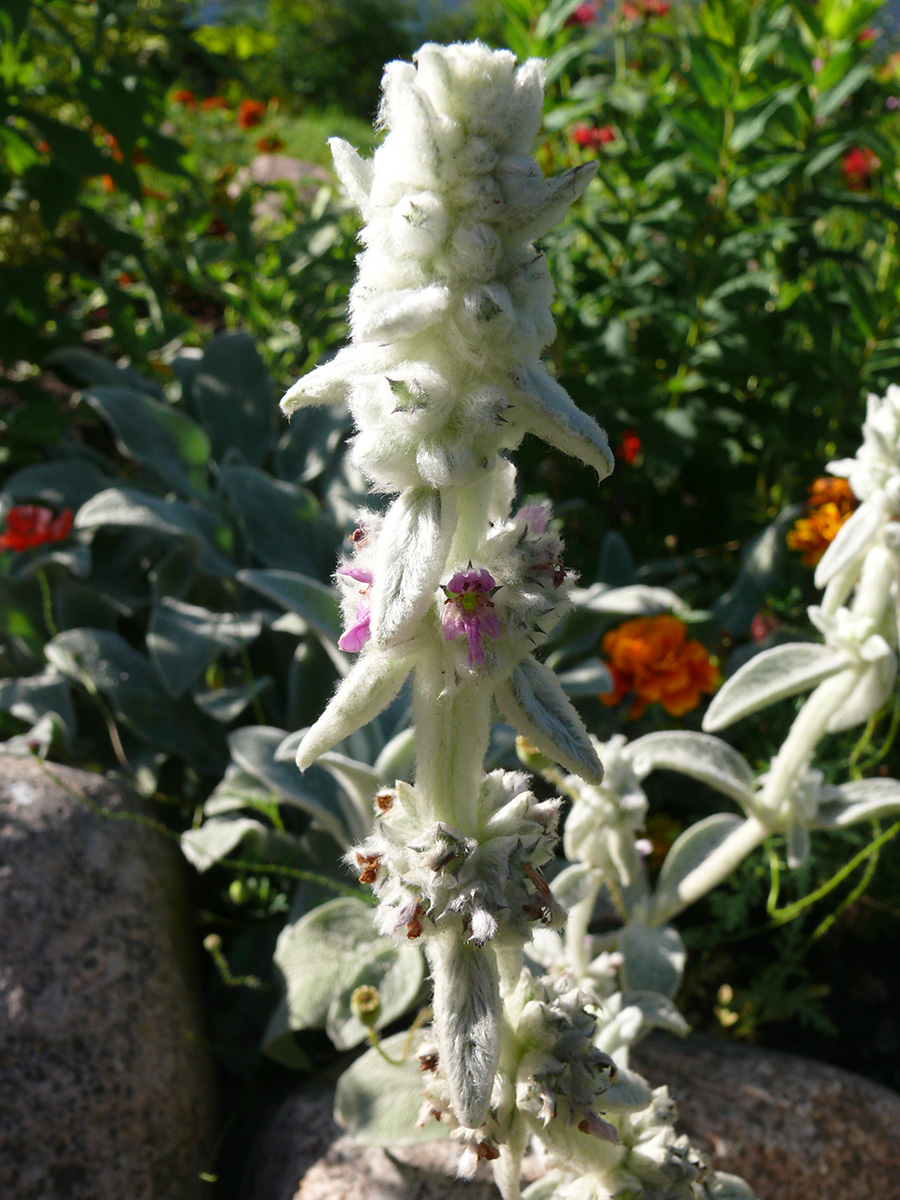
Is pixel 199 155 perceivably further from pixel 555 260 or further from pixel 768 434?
pixel 768 434

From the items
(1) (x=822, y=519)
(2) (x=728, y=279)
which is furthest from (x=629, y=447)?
(1) (x=822, y=519)

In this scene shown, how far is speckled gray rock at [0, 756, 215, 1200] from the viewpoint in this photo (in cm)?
148

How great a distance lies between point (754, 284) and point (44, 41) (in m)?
2.61

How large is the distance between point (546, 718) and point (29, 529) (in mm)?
1671

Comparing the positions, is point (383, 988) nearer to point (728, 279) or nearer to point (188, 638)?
point (188, 638)

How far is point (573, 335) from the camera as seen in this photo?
98.8 inches

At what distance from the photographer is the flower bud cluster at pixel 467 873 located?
34.6 inches

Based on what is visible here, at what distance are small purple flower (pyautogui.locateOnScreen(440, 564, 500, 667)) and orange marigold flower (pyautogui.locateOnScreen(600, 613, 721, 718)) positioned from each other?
1189 millimetres

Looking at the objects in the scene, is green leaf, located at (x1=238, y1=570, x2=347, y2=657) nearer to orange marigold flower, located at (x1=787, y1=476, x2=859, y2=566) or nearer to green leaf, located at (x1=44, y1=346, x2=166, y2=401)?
orange marigold flower, located at (x1=787, y1=476, x2=859, y2=566)

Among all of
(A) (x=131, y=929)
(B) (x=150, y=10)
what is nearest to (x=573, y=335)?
(A) (x=131, y=929)

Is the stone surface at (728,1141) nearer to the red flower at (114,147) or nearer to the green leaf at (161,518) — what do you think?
the green leaf at (161,518)

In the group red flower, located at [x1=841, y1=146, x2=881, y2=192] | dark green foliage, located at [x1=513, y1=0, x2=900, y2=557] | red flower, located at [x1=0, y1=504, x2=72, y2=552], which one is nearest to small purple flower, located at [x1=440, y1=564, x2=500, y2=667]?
red flower, located at [x1=0, y1=504, x2=72, y2=552]

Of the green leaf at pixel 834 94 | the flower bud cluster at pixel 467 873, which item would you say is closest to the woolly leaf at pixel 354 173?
the flower bud cluster at pixel 467 873

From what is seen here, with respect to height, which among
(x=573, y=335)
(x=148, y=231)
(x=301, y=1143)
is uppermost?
(x=148, y=231)
